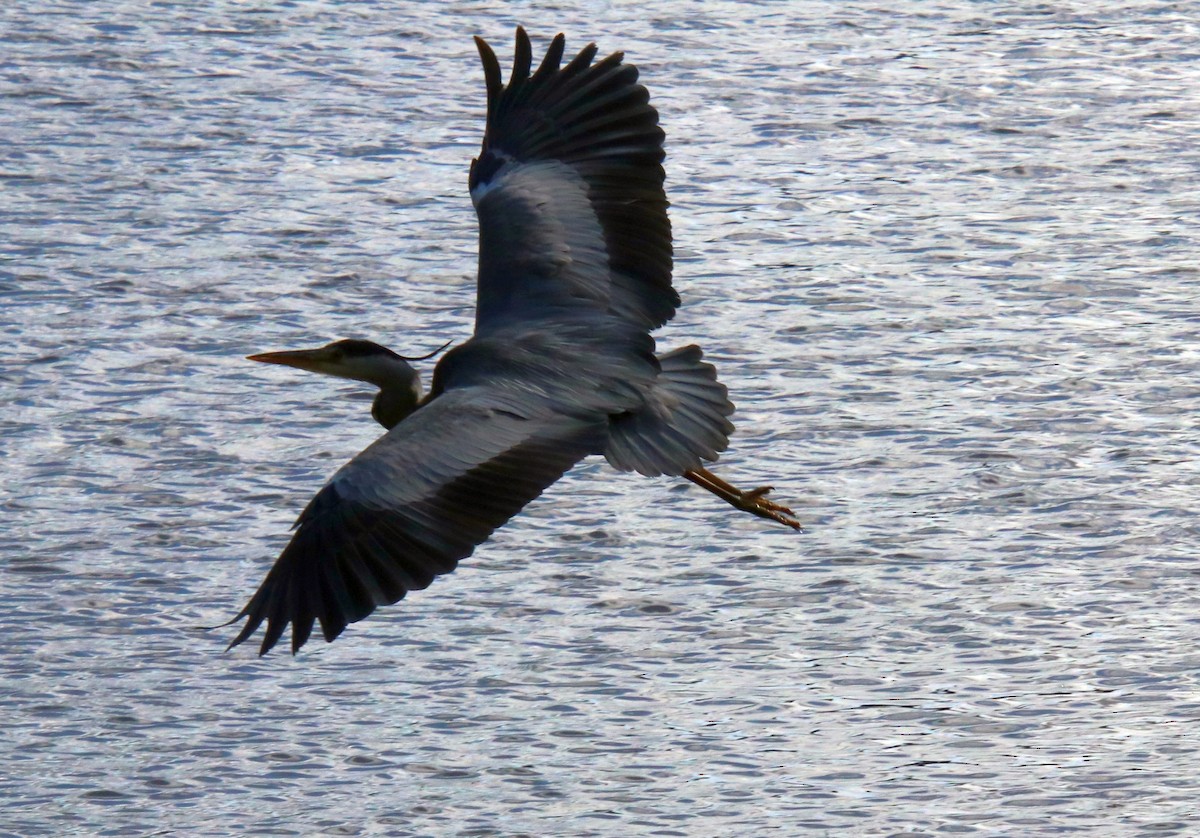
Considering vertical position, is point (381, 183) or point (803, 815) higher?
point (381, 183)

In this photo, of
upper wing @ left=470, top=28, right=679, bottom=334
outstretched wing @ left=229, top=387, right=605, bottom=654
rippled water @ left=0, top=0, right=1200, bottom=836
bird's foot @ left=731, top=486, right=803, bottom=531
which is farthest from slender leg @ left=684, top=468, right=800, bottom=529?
outstretched wing @ left=229, top=387, right=605, bottom=654

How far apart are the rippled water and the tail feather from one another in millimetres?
682

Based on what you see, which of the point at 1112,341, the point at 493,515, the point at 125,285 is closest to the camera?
the point at 493,515

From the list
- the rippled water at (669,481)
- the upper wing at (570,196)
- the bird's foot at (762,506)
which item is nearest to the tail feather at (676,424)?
the upper wing at (570,196)

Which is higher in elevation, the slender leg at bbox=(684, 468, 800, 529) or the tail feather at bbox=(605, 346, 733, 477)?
the tail feather at bbox=(605, 346, 733, 477)

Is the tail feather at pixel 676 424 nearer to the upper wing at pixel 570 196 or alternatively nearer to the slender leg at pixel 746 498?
the upper wing at pixel 570 196

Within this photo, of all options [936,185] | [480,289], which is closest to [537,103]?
[480,289]

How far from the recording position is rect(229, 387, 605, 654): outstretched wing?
181 inches

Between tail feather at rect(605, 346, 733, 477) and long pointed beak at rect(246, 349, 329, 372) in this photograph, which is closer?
tail feather at rect(605, 346, 733, 477)

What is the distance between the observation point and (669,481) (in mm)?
6906

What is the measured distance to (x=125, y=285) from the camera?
26.6 ft

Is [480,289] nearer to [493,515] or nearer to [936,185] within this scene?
[493,515]

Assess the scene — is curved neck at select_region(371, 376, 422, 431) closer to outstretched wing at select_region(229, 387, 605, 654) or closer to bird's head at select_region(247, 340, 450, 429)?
bird's head at select_region(247, 340, 450, 429)

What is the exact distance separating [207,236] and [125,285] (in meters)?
0.50
